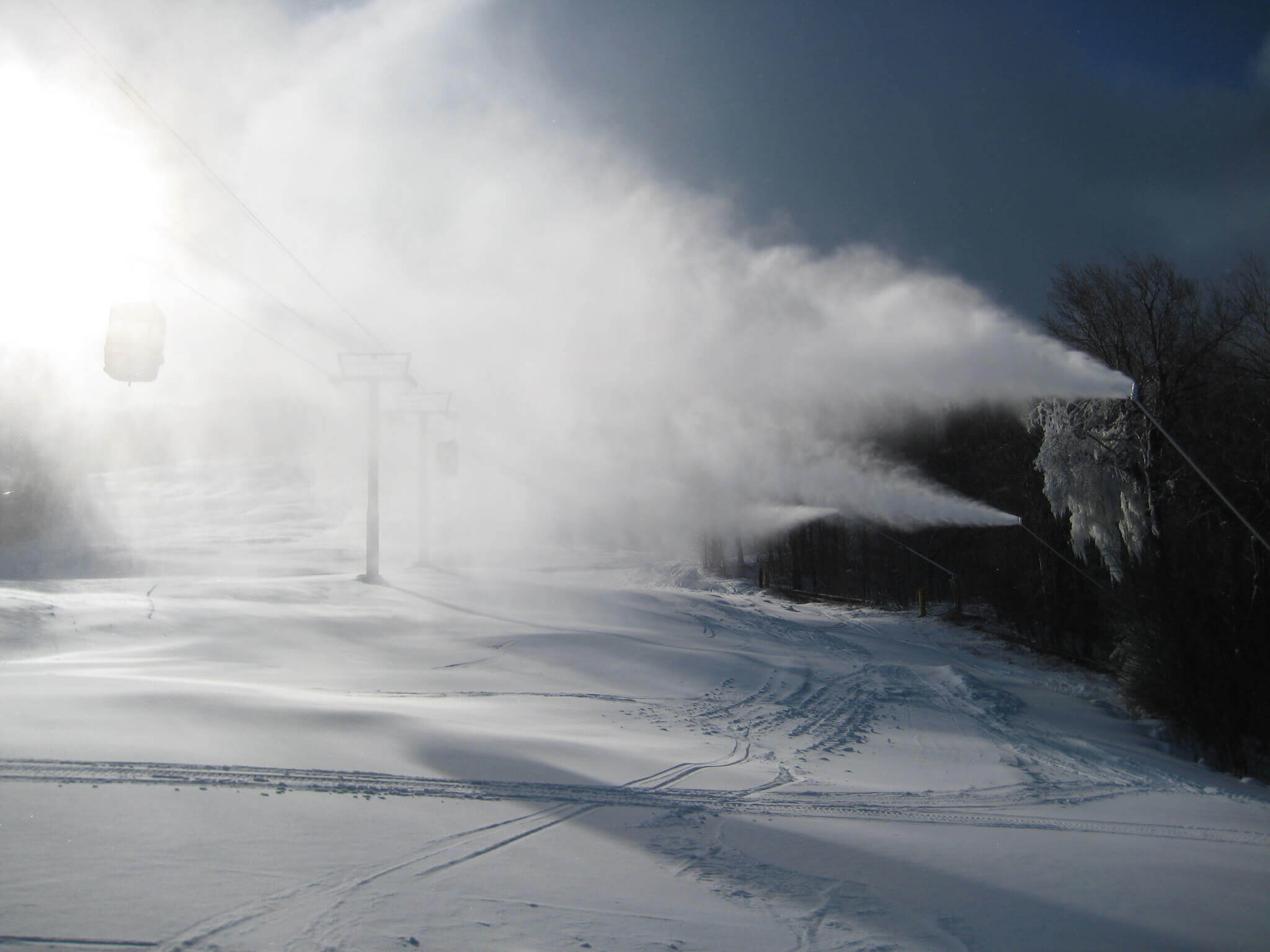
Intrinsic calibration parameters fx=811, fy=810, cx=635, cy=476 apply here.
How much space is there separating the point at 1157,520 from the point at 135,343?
23.6 metres

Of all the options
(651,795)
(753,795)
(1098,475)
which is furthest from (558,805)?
(1098,475)

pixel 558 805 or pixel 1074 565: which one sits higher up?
pixel 1074 565

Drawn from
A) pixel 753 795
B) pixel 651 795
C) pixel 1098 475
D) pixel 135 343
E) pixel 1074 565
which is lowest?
pixel 753 795

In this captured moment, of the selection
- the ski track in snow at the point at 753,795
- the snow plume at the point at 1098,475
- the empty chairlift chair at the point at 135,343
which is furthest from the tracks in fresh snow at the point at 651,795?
the snow plume at the point at 1098,475

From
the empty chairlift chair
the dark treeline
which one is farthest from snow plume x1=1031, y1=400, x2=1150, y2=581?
the empty chairlift chair

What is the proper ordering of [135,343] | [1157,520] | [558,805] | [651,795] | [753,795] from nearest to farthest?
[558,805] < [651,795] < [753,795] < [135,343] < [1157,520]

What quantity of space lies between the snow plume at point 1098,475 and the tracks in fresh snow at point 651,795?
1567cm

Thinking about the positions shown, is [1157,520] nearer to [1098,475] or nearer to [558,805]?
[1098,475]

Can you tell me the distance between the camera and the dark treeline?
1620cm

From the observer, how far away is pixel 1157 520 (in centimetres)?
2186

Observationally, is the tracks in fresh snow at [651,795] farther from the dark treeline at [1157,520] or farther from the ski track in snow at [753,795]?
the dark treeline at [1157,520]

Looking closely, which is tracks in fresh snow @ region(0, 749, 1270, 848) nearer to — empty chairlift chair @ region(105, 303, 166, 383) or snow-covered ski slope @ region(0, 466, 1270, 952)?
snow-covered ski slope @ region(0, 466, 1270, 952)

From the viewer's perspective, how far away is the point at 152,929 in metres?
4.19

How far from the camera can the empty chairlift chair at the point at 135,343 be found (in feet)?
29.9
